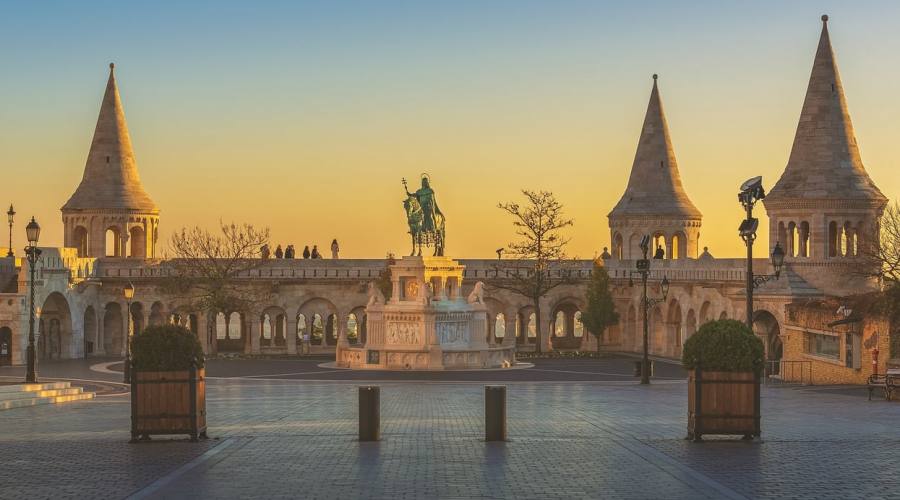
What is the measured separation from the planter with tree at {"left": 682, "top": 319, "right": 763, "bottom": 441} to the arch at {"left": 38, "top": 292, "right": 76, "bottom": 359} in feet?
143

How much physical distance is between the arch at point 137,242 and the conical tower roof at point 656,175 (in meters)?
23.4

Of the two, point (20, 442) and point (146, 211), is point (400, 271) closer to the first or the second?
point (146, 211)

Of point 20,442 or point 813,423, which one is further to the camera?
point 813,423

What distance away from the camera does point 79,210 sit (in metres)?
68.8

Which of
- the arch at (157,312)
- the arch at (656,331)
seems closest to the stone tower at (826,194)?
the arch at (656,331)

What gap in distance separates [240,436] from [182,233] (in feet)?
162

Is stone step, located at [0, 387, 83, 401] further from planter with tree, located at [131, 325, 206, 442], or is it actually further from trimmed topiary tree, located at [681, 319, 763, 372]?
trimmed topiary tree, located at [681, 319, 763, 372]

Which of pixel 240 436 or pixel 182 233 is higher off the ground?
pixel 182 233

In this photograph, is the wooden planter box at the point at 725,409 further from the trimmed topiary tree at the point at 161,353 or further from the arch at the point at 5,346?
the arch at the point at 5,346

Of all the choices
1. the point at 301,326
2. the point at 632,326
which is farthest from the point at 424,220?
the point at 301,326

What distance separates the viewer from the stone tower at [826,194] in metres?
50.6

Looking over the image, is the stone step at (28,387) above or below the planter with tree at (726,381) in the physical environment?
below

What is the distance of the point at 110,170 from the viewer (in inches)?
2709

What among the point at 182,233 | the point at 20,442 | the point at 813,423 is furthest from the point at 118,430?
the point at 182,233
